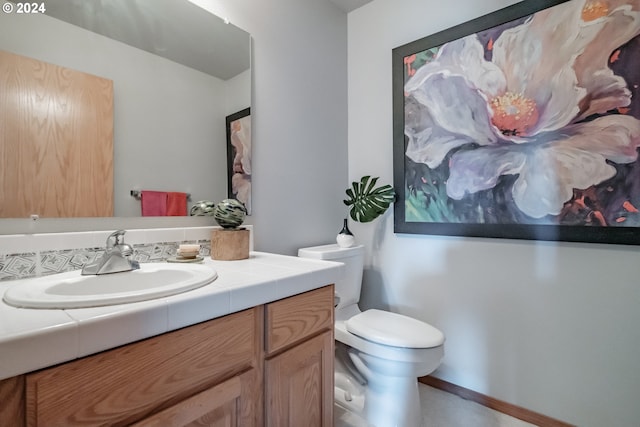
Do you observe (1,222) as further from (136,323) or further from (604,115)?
(604,115)

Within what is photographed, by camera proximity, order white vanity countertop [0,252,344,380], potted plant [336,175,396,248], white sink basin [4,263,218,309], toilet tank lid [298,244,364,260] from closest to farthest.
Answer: white vanity countertop [0,252,344,380] → white sink basin [4,263,218,309] → toilet tank lid [298,244,364,260] → potted plant [336,175,396,248]

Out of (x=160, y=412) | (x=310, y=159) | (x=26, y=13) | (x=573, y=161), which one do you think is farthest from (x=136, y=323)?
(x=573, y=161)

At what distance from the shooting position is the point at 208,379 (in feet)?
2.25

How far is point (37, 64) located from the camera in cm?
88

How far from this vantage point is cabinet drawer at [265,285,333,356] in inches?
32.6

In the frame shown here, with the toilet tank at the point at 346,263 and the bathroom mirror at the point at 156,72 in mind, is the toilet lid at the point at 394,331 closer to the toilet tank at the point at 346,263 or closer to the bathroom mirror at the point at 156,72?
the toilet tank at the point at 346,263

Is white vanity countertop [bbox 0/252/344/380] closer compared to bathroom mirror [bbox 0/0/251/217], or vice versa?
white vanity countertop [bbox 0/252/344/380]

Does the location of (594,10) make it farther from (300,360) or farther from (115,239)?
(115,239)

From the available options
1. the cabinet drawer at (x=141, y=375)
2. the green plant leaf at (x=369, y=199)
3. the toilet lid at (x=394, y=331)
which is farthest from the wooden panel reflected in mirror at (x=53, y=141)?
the green plant leaf at (x=369, y=199)

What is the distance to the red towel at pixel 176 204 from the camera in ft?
3.88

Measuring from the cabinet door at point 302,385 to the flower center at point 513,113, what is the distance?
129 cm

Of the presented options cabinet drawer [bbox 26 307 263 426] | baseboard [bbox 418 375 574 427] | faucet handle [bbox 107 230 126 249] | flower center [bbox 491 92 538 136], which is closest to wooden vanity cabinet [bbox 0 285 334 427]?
cabinet drawer [bbox 26 307 263 426]

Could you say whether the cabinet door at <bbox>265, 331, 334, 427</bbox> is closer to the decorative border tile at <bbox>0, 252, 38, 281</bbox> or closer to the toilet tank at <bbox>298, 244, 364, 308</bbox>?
the toilet tank at <bbox>298, 244, 364, 308</bbox>

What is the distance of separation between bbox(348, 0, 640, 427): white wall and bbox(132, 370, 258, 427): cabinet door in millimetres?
1256
